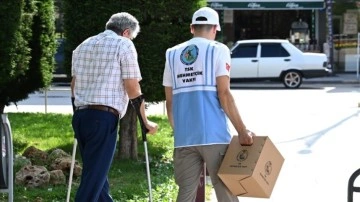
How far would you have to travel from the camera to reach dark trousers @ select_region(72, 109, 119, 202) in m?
6.45

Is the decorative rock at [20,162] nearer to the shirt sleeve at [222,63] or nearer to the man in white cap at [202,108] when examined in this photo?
the man in white cap at [202,108]

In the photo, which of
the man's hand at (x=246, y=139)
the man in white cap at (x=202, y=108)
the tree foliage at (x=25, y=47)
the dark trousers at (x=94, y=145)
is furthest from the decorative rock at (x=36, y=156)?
the man's hand at (x=246, y=139)

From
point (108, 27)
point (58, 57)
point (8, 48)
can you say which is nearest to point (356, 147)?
point (8, 48)

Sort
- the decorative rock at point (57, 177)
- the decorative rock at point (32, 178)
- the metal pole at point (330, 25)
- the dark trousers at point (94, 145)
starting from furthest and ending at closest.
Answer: the metal pole at point (330, 25), the decorative rock at point (57, 177), the decorative rock at point (32, 178), the dark trousers at point (94, 145)

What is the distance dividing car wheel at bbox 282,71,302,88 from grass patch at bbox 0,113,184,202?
36.3 feet

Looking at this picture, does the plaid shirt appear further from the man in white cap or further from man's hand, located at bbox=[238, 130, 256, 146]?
man's hand, located at bbox=[238, 130, 256, 146]

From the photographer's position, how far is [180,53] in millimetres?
5969

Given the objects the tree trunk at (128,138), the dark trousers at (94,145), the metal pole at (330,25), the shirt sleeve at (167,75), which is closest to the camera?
the shirt sleeve at (167,75)

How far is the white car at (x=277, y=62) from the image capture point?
2600 centimetres

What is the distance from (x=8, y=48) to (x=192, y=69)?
4.73 metres

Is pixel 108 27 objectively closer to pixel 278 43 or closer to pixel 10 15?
pixel 10 15

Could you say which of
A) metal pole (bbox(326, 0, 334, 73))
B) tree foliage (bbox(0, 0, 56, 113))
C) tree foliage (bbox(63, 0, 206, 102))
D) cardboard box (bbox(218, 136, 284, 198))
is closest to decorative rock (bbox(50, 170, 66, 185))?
tree foliage (bbox(63, 0, 206, 102))

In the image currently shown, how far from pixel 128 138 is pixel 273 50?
16.1 m

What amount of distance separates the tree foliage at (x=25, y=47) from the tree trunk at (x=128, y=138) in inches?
63.3
